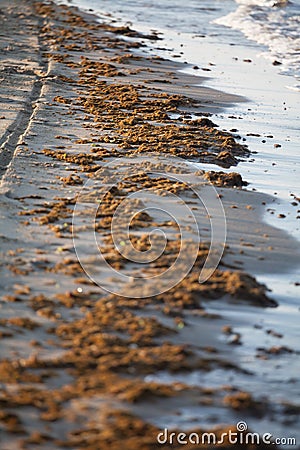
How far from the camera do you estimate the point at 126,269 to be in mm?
5605
